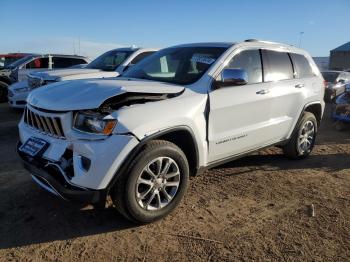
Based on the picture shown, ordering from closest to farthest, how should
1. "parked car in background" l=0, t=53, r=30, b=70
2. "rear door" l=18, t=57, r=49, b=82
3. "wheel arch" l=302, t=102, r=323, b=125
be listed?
"wheel arch" l=302, t=102, r=323, b=125 → "rear door" l=18, t=57, r=49, b=82 → "parked car in background" l=0, t=53, r=30, b=70

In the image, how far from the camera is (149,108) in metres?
3.63

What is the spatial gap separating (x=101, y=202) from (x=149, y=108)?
968mm

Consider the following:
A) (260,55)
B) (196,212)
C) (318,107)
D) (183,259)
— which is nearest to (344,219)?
(196,212)

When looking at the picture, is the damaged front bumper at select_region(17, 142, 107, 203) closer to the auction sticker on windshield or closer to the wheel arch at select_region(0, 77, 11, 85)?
the auction sticker on windshield

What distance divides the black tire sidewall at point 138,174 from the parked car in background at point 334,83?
37.7 feet

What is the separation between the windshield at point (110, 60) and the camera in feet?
31.3

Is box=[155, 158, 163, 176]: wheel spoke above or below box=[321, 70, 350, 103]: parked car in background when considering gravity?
above

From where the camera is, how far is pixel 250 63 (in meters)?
4.93

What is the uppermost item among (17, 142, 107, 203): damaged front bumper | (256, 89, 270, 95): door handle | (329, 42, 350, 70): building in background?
(256, 89, 270, 95): door handle

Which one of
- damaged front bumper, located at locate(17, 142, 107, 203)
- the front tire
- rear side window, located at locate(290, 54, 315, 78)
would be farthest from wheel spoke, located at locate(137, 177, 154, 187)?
rear side window, located at locate(290, 54, 315, 78)

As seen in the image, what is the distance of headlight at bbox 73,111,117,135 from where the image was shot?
3.35m

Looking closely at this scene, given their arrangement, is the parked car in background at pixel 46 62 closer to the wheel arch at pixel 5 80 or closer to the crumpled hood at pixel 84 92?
the wheel arch at pixel 5 80

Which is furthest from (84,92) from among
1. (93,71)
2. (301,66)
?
(93,71)

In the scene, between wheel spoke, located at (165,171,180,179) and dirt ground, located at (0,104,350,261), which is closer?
dirt ground, located at (0,104,350,261)
